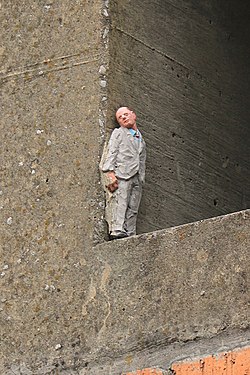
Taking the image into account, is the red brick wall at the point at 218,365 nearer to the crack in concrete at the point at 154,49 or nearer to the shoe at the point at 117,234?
the shoe at the point at 117,234

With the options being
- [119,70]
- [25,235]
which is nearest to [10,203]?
[25,235]

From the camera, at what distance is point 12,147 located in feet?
30.2

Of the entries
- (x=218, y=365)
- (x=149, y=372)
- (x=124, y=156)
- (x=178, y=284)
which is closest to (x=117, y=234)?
(x=124, y=156)

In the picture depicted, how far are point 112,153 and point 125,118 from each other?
0.58 ft

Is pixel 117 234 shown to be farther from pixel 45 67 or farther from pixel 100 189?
pixel 45 67

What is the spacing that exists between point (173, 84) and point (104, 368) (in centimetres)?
146

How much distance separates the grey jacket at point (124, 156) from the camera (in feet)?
29.4

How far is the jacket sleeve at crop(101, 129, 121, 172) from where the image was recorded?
8938 mm

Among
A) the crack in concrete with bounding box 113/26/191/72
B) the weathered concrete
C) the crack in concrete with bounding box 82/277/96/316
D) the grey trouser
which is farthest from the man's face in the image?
the crack in concrete with bounding box 82/277/96/316

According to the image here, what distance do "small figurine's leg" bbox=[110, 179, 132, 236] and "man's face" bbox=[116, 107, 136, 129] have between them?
0.81ft

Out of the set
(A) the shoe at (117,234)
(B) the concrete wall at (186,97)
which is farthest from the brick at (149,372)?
(B) the concrete wall at (186,97)

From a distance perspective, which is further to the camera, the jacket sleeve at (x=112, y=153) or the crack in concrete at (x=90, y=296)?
the jacket sleeve at (x=112, y=153)

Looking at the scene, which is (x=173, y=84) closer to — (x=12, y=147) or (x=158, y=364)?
(x=12, y=147)

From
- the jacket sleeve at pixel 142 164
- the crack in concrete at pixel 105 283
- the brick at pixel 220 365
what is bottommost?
the crack in concrete at pixel 105 283
